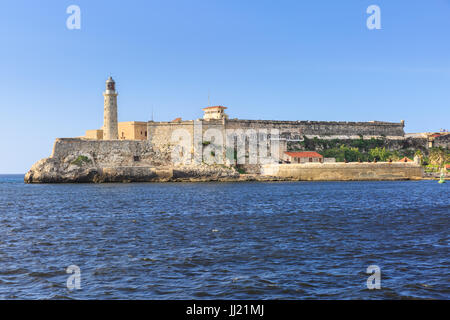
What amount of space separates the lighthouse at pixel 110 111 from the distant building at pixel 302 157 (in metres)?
23.4

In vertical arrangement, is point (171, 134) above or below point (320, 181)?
above

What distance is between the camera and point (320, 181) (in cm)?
5809

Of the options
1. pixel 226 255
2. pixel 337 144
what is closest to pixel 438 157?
pixel 337 144

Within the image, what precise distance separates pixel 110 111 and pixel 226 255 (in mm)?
49655

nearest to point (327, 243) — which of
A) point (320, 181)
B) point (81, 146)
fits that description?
point (320, 181)

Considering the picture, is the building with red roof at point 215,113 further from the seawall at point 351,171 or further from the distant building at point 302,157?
the seawall at point 351,171

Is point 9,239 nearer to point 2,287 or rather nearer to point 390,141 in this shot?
point 2,287

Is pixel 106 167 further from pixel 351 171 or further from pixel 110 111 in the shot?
pixel 351 171

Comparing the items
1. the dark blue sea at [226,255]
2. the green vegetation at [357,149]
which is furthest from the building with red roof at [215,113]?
the dark blue sea at [226,255]

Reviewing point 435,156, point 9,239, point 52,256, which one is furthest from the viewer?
point 435,156

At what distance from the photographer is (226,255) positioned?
12477 millimetres

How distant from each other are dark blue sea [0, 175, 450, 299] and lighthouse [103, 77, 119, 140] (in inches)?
1471
